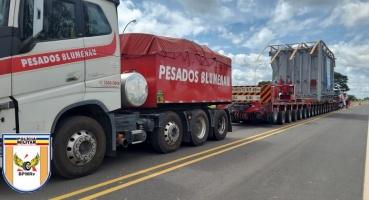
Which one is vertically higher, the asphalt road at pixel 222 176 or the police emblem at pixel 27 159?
the police emblem at pixel 27 159

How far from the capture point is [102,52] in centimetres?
562

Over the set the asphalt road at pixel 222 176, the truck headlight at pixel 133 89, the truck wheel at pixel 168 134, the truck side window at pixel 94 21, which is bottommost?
the asphalt road at pixel 222 176

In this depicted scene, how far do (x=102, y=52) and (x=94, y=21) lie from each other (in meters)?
0.58

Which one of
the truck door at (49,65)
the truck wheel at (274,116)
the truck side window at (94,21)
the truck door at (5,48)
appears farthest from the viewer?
the truck wheel at (274,116)

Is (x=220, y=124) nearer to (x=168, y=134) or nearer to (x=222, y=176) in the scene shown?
(x=168, y=134)

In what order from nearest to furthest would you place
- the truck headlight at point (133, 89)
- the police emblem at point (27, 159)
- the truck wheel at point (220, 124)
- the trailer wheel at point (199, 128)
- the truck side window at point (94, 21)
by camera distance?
1. the police emblem at point (27, 159)
2. the truck side window at point (94, 21)
3. the truck headlight at point (133, 89)
4. the trailer wheel at point (199, 128)
5. the truck wheel at point (220, 124)

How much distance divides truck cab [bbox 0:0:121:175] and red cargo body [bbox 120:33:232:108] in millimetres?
1285

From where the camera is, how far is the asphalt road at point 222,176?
461 cm

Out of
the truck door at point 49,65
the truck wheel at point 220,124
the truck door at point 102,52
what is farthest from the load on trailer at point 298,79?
the truck door at point 49,65

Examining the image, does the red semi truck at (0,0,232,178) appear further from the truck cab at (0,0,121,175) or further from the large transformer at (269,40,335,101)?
the large transformer at (269,40,335,101)

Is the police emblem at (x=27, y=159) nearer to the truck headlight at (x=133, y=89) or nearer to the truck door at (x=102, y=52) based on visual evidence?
the truck door at (x=102, y=52)

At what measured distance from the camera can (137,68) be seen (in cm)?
733

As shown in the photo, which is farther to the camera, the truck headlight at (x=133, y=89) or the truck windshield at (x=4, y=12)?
the truck headlight at (x=133, y=89)

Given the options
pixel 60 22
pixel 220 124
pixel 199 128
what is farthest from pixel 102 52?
pixel 220 124
